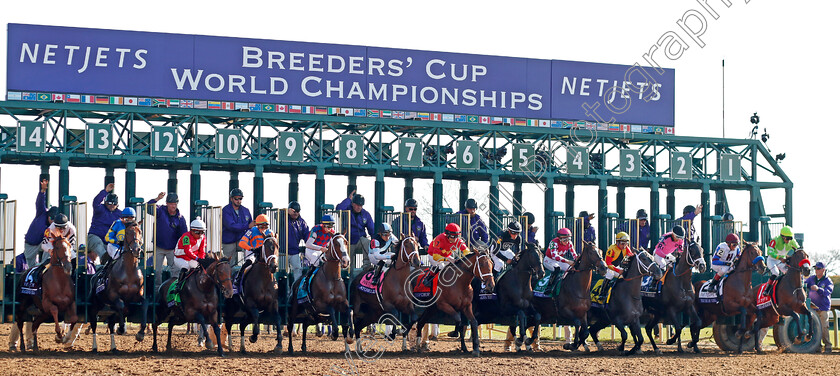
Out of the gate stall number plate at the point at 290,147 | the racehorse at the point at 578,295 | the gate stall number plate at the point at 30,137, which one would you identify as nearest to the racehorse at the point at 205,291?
the racehorse at the point at 578,295

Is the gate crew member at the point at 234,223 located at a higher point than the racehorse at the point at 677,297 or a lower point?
higher

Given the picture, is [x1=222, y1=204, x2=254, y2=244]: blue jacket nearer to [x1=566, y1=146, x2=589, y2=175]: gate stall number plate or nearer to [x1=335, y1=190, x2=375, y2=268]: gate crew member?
[x1=335, y1=190, x2=375, y2=268]: gate crew member

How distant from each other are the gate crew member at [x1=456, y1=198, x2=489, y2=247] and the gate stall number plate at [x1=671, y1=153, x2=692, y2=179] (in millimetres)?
8872

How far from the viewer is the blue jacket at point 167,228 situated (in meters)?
17.6

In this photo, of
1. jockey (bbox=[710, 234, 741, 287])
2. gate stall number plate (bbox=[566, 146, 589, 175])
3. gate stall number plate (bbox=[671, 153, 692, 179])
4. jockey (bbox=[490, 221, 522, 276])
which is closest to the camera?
jockey (bbox=[490, 221, 522, 276])

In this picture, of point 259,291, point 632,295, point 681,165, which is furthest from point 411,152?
point 259,291

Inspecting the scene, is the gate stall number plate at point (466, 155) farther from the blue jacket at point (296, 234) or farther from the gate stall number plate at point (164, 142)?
the blue jacket at point (296, 234)

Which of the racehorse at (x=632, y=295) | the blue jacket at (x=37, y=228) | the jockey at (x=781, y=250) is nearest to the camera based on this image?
the blue jacket at (x=37, y=228)

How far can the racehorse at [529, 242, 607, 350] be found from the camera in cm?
1781

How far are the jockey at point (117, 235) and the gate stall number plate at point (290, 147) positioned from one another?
7235 mm

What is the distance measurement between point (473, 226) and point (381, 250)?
237 cm

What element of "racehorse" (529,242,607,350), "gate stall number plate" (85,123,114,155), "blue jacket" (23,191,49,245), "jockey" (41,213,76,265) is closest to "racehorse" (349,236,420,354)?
"racehorse" (529,242,607,350)

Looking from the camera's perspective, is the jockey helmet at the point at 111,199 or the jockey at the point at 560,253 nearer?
the jockey helmet at the point at 111,199

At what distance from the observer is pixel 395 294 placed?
17.4 meters
